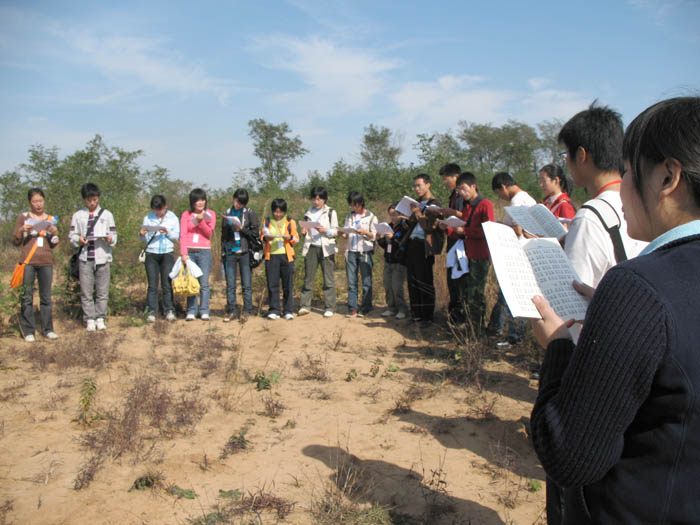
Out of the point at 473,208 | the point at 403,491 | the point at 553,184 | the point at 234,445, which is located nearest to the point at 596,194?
the point at 403,491

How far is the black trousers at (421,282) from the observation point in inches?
295

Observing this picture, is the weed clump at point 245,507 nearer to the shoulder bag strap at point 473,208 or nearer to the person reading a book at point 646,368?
the person reading a book at point 646,368

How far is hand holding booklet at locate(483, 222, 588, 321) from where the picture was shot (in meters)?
1.49

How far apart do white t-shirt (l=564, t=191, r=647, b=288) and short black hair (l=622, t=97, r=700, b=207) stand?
0.86 metres

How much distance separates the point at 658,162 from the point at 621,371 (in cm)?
47

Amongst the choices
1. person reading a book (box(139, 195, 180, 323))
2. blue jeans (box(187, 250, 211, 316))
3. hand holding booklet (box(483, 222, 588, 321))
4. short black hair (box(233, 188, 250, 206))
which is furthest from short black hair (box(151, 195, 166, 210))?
hand holding booklet (box(483, 222, 588, 321))

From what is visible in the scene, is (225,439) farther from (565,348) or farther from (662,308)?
(662,308)

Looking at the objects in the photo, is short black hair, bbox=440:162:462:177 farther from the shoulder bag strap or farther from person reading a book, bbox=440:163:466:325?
the shoulder bag strap

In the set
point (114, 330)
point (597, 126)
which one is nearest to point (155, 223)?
point (114, 330)

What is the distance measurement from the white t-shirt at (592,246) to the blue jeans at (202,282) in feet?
22.8

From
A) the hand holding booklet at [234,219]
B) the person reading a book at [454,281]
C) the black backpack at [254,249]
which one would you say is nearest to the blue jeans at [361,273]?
the black backpack at [254,249]

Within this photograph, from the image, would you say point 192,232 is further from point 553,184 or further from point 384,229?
point 553,184

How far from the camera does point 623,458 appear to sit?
110cm

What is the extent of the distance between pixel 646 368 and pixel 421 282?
6486 millimetres
